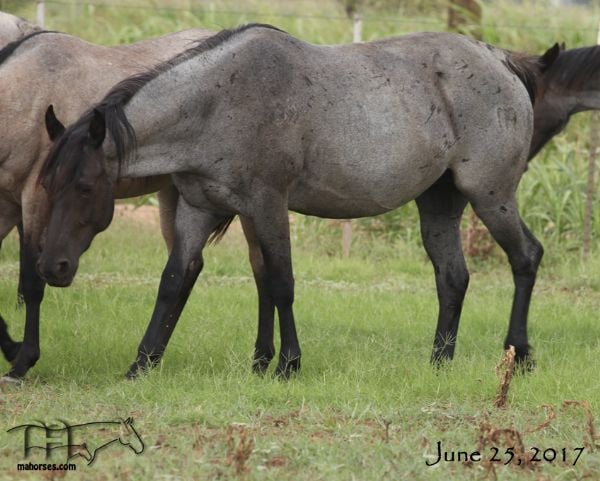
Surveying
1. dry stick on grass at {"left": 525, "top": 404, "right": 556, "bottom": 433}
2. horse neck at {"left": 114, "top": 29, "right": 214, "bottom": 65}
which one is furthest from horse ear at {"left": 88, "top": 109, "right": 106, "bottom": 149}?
dry stick on grass at {"left": 525, "top": 404, "right": 556, "bottom": 433}

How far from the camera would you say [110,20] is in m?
17.8

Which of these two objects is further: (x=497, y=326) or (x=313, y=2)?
(x=313, y=2)

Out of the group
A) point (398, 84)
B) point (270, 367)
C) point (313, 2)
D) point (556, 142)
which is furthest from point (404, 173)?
point (313, 2)

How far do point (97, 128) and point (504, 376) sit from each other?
2.49 m

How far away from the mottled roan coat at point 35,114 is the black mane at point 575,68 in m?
2.64

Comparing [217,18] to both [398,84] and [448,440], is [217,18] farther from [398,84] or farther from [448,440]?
[448,440]

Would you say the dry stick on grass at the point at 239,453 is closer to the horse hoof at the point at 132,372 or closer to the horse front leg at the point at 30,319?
the horse hoof at the point at 132,372

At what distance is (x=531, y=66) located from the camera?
7.76 metres

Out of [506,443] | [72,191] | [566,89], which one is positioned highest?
[566,89]

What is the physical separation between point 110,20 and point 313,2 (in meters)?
4.62

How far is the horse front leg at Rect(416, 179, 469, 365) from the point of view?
24.4 feet

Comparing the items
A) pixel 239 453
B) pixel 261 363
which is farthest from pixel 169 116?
pixel 239 453

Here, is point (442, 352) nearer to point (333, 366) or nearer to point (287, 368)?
point (333, 366)

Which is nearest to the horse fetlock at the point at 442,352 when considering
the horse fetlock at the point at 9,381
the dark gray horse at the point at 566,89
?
the dark gray horse at the point at 566,89
